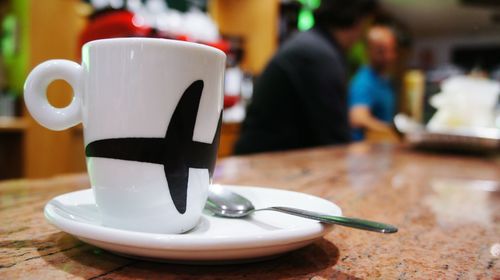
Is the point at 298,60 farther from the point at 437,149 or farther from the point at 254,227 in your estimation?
the point at 254,227

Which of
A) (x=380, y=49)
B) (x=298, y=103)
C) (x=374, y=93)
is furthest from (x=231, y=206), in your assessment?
(x=380, y=49)

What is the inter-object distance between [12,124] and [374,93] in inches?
88.2

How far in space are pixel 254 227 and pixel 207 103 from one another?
4.6 inches

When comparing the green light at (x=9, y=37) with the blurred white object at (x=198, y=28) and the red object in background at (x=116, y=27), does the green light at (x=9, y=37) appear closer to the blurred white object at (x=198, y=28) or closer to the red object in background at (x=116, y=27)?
the red object in background at (x=116, y=27)

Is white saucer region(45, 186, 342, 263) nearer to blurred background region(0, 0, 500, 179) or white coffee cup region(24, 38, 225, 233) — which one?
white coffee cup region(24, 38, 225, 233)

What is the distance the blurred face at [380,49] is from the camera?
128 inches

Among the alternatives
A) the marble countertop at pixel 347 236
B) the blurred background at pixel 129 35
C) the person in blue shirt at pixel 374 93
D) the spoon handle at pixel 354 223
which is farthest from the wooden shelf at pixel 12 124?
the spoon handle at pixel 354 223

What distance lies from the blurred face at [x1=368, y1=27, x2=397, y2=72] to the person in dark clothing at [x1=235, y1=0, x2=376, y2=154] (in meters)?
1.64

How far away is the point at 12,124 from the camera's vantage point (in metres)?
2.28

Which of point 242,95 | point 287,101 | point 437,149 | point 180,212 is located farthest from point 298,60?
point 242,95

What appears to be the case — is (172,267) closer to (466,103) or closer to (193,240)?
(193,240)

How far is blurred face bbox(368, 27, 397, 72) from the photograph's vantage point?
3252 mm

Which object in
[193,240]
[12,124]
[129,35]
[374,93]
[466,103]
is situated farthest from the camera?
[374,93]

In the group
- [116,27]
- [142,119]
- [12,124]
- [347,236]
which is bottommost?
[12,124]
